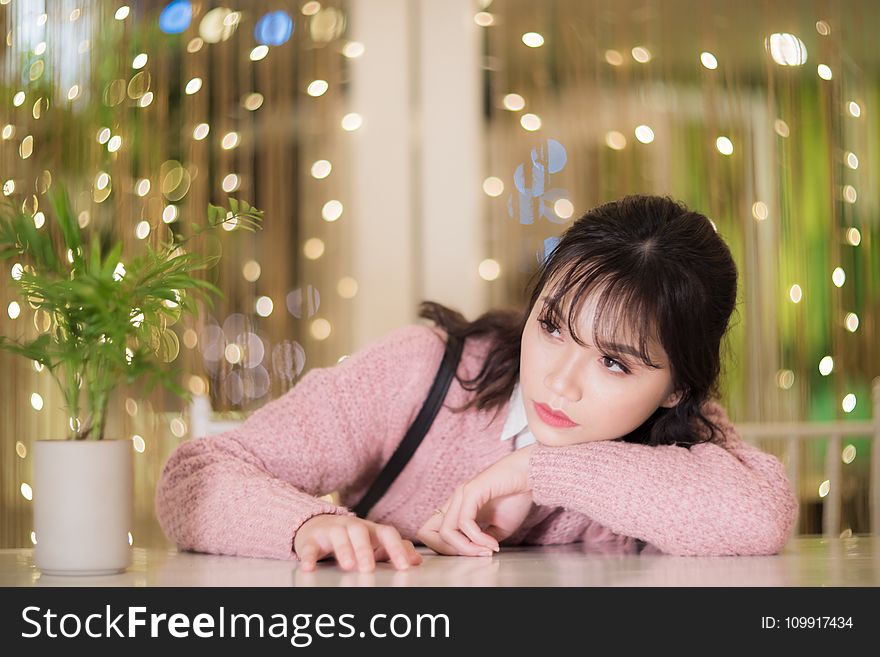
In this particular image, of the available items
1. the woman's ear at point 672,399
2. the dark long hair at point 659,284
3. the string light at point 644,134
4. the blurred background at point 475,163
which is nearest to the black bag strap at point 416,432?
the dark long hair at point 659,284

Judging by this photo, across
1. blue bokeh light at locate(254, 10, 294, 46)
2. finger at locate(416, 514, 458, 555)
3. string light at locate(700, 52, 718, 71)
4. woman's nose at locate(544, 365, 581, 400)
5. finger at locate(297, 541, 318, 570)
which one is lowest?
finger at locate(416, 514, 458, 555)

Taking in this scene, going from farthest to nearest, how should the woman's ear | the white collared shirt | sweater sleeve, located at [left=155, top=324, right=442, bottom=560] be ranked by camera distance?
the white collared shirt, the woman's ear, sweater sleeve, located at [left=155, top=324, right=442, bottom=560]

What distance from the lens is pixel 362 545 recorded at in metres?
0.95

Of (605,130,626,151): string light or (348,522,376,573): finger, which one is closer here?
(348,522,376,573): finger

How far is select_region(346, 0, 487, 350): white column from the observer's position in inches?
110

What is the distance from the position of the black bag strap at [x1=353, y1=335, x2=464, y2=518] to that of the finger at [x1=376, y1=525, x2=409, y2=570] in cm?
39

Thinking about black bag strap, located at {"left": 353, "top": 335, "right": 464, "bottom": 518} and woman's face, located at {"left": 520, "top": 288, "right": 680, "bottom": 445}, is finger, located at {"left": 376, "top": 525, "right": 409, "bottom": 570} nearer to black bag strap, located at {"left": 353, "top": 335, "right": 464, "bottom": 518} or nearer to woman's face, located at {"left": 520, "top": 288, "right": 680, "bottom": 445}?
woman's face, located at {"left": 520, "top": 288, "right": 680, "bottom": 445}

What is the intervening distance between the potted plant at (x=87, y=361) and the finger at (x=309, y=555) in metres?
0.16

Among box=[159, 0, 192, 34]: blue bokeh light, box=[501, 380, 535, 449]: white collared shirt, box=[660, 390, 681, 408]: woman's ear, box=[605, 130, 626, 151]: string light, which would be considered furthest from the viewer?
box=[605, 130, 626, 151]: string light

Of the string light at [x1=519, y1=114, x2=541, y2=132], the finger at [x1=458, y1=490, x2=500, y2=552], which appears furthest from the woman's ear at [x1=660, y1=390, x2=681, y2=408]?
the string light at [x1=519, y1=114, x2=541, y2=132]

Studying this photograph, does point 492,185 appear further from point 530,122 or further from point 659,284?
point 659,284

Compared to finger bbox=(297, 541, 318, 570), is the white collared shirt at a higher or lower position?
higher

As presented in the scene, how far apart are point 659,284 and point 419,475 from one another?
0.46 metres
